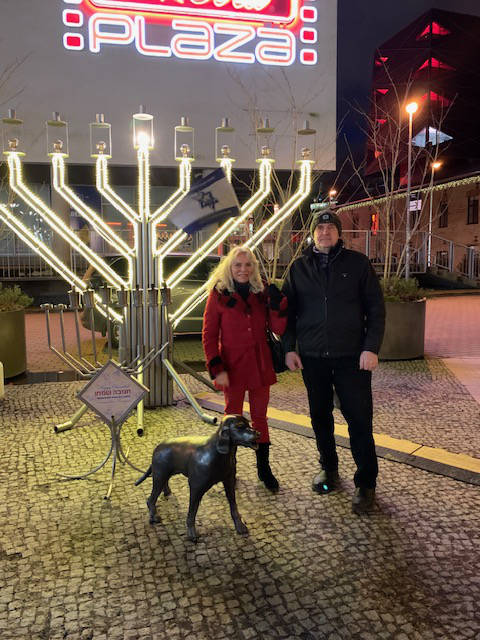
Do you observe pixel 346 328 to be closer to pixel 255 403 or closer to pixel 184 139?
pixel 255 403

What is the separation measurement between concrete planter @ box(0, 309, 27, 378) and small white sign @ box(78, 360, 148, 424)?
3366mm

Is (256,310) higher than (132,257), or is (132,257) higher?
(132,257)

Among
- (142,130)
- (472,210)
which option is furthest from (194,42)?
(472,210)

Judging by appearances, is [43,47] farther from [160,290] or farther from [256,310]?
[256,310]

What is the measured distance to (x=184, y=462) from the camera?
2.93 meters

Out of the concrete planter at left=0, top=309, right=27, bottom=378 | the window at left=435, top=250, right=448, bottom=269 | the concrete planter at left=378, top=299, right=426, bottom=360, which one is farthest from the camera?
the window at left=435, top=250, right=448, bottom=269

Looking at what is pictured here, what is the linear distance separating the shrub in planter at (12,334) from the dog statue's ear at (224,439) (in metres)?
4.54

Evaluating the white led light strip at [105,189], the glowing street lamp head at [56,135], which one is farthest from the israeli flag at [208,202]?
the glowing street lamp head at [56,135]

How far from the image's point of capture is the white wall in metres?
11.0

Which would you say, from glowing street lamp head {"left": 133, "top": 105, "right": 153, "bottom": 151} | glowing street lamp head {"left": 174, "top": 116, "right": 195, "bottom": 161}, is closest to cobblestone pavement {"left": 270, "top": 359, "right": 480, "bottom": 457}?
glowing street lamp head {"left": 174, "top": 116, "right": 195, "bottom": 161}

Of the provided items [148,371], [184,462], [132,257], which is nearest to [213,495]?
[184,462]

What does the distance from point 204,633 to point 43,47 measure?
11.9 meters

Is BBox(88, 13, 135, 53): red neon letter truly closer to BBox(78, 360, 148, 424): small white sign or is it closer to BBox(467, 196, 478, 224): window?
BBox(78, 360, 148, 424): small white sign

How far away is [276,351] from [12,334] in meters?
4.30
